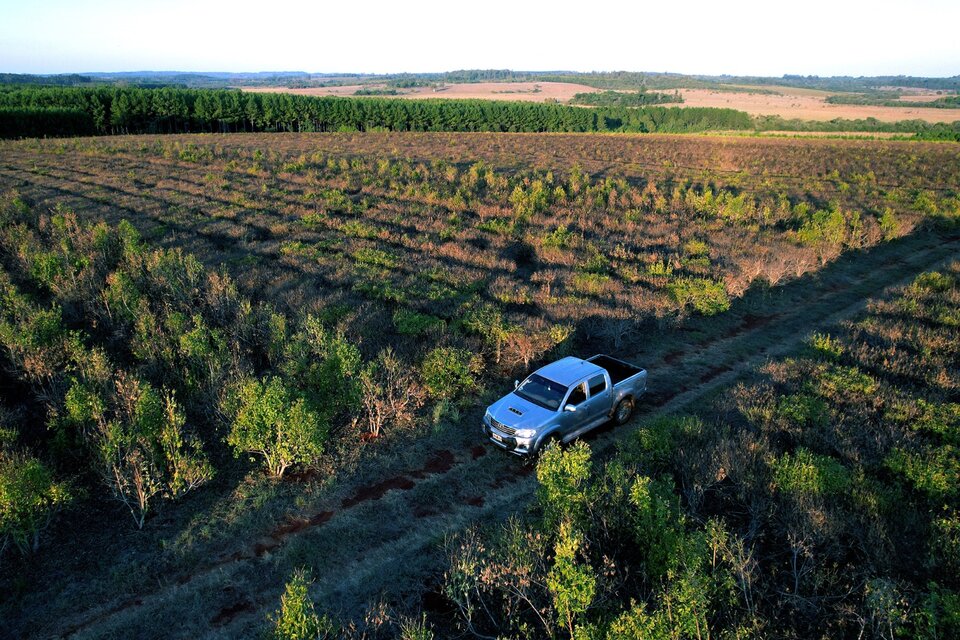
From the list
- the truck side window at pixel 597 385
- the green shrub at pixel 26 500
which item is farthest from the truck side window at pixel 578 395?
the green shrub at pixel 26 500

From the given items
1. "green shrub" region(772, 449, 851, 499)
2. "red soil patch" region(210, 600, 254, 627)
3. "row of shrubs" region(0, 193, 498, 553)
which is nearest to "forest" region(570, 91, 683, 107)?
"row of shrubs" region(0, 193, 498, 553)

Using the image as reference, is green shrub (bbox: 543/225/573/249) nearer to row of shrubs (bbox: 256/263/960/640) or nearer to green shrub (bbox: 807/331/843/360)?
green shrub (bbox: 807/331/843/360)

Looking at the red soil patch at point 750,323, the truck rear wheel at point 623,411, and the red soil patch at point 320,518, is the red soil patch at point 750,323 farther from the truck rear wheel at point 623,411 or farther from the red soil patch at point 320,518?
the red soil patch at point 320,518

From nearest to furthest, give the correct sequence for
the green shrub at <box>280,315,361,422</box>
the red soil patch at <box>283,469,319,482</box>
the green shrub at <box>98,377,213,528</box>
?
the green shrub at <box>98,377,213,528</box>
the red soil patch at <box>283,469,319,482</box>
the green shrub at <box>280,315,361,422</box>

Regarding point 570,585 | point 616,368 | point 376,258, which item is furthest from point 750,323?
point 570,585

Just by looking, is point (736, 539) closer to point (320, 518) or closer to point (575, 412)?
point (575, 412)

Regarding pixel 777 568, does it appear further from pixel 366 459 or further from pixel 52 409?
pixel 52 409
